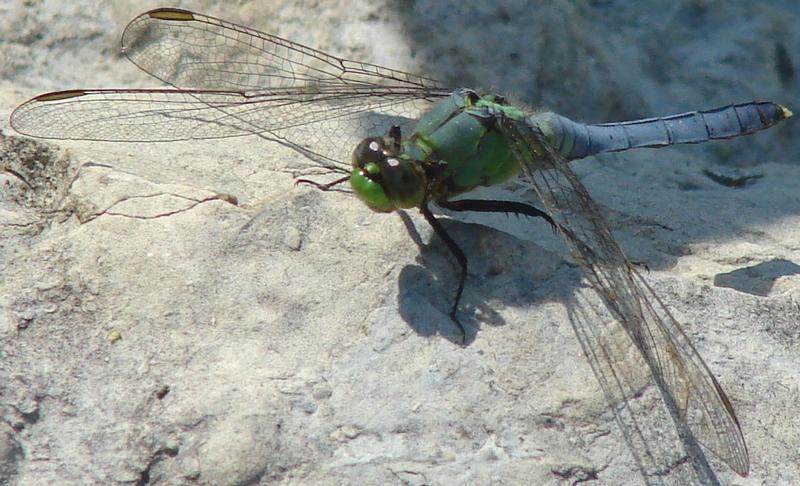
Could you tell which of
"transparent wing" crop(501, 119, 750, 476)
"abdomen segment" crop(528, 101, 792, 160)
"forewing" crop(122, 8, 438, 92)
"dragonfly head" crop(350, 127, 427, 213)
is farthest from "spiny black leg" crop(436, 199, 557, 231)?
"forewing" crop(122, 8, 438, 92)

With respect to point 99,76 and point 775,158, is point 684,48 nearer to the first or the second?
point 775,158

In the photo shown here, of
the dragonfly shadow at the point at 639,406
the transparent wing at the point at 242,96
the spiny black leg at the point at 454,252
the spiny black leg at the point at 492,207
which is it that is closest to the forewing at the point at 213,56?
the transparent wing at the point at 242,96

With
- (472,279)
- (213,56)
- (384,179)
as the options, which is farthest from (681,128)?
(213,56)

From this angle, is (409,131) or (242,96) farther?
(242,96)

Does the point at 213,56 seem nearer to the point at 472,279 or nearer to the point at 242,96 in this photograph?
the point at 242,96

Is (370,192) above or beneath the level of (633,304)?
above

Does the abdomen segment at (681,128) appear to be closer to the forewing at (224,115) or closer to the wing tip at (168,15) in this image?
the forewing at (224,115)
